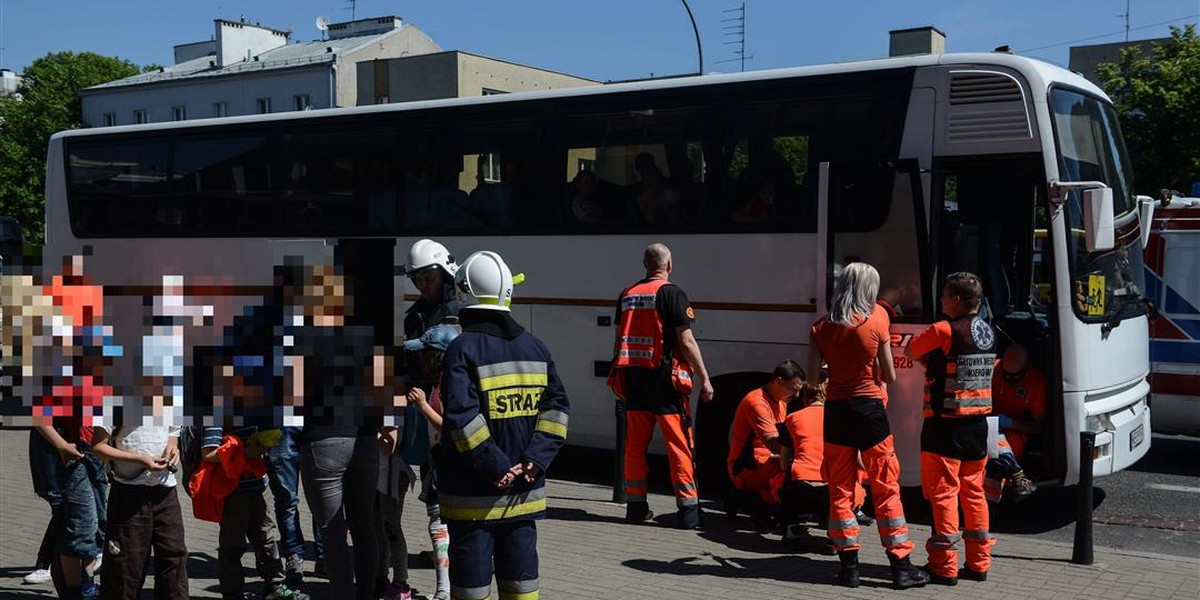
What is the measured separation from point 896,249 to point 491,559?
16.2ft

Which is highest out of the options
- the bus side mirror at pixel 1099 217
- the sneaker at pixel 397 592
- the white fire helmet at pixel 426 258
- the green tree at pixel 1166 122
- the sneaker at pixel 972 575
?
the green tree at pixel 1166 122

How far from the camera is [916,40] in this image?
787 inches

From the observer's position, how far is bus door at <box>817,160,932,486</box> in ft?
28.9

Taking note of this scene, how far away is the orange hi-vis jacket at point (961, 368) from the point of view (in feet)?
22.6

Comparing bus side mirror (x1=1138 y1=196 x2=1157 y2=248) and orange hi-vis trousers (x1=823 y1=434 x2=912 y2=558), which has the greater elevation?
bus side mirror (x1=1138 y1=196 x2=1157 y2=248)

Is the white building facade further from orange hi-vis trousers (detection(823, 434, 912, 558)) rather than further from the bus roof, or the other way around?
orange hi-vis trousers (detection(823, 434, 912, 558))

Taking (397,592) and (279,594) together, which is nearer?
(397,592)

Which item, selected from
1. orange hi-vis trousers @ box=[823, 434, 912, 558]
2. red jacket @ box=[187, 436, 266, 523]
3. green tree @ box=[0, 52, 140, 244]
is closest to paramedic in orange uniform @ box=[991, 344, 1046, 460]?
orange hi-vis trousers @ box=[823, 434, 912, 558]

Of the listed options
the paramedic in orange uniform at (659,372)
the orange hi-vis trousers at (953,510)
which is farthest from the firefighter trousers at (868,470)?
the paramedic in orange uniform at (659,372)

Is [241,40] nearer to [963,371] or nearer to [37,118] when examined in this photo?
[37,118]

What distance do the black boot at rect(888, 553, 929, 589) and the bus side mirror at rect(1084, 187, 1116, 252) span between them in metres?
2.81

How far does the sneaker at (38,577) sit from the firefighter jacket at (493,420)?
11.6ft

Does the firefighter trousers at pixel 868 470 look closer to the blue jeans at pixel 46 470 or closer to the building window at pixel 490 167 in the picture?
the blue jeans at pixel 46 470

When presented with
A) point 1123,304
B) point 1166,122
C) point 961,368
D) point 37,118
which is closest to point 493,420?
point 961,368
